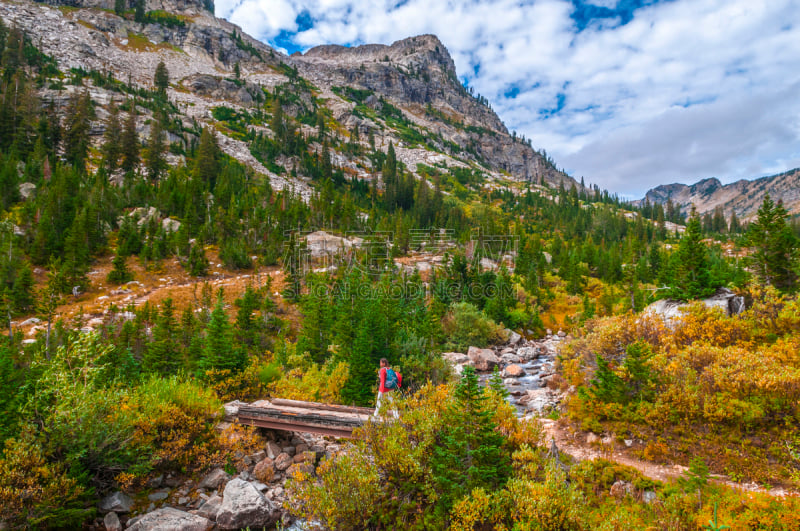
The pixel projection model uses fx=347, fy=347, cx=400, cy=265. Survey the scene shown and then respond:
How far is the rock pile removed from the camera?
8.52 meters

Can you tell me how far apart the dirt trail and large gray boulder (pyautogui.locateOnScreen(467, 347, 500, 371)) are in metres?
19.2

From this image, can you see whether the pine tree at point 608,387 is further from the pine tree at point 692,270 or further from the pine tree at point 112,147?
the pine tree at point 112,147

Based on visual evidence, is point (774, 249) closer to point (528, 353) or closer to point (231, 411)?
point (528, 353)

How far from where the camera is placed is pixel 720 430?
38.5ft

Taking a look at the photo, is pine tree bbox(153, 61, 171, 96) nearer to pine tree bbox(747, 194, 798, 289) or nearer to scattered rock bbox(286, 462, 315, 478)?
scattered rock bbox(286, 462, 315, 478)

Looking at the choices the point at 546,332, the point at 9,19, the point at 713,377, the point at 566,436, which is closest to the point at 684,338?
the point at 713,377

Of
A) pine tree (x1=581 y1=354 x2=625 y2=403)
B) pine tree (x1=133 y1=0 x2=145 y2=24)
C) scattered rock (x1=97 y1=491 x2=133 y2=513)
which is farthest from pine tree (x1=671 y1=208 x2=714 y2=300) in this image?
pine tree (x1=133 y1=0 x2=145 y2=24)

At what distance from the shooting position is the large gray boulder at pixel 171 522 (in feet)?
26.6

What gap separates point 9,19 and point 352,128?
123977mm

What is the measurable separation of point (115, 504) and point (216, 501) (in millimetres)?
2304

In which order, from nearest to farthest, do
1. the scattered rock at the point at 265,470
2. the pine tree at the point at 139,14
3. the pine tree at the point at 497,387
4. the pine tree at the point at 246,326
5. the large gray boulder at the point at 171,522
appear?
the large gray boulder at the point at 171,522
the scattered rock at the point at 265,470
the pine tree at the point at 497,387
the pine tree at the point at 246,326
the pine tree at the point at 139,14

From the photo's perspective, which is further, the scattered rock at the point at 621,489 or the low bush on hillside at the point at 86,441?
the scattered rock at the point at 621,489

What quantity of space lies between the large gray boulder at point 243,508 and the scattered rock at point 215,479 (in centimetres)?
90

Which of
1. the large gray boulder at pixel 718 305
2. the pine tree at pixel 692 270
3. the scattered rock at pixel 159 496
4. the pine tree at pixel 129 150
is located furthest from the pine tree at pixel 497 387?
the pine tree at pixel 129 150
